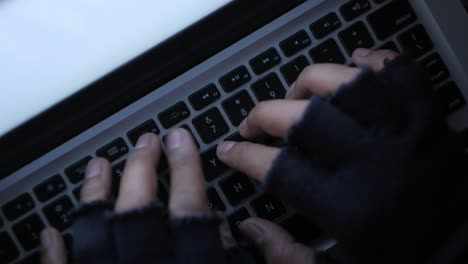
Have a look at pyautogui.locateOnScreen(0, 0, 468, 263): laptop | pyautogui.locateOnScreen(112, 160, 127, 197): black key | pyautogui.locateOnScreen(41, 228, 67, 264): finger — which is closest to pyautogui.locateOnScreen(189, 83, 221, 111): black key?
pyautogui.locateOnScreen(0, 0, 468, 263): laptop

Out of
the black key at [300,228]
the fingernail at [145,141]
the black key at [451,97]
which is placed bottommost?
the black key at [300,228]

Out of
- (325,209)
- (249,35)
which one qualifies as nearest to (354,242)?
(325,209)

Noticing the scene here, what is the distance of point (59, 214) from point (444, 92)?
1.48ft

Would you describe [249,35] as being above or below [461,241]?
above

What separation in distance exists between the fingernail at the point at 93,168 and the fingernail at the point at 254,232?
17cm

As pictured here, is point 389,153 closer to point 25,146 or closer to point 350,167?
point 350,167

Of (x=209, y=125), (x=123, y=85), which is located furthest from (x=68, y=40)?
(x=209, y=125)

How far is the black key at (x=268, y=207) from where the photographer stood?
21.3 inches

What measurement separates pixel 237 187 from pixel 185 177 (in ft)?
0.22

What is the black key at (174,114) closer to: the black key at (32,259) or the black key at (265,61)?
the black key at (265,61)

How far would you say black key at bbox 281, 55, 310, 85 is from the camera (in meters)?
0.55

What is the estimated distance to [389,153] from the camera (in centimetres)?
46

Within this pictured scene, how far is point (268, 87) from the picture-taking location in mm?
550

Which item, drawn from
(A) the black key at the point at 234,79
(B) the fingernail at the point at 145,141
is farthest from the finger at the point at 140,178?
(A) the black key at the point at 234,79
